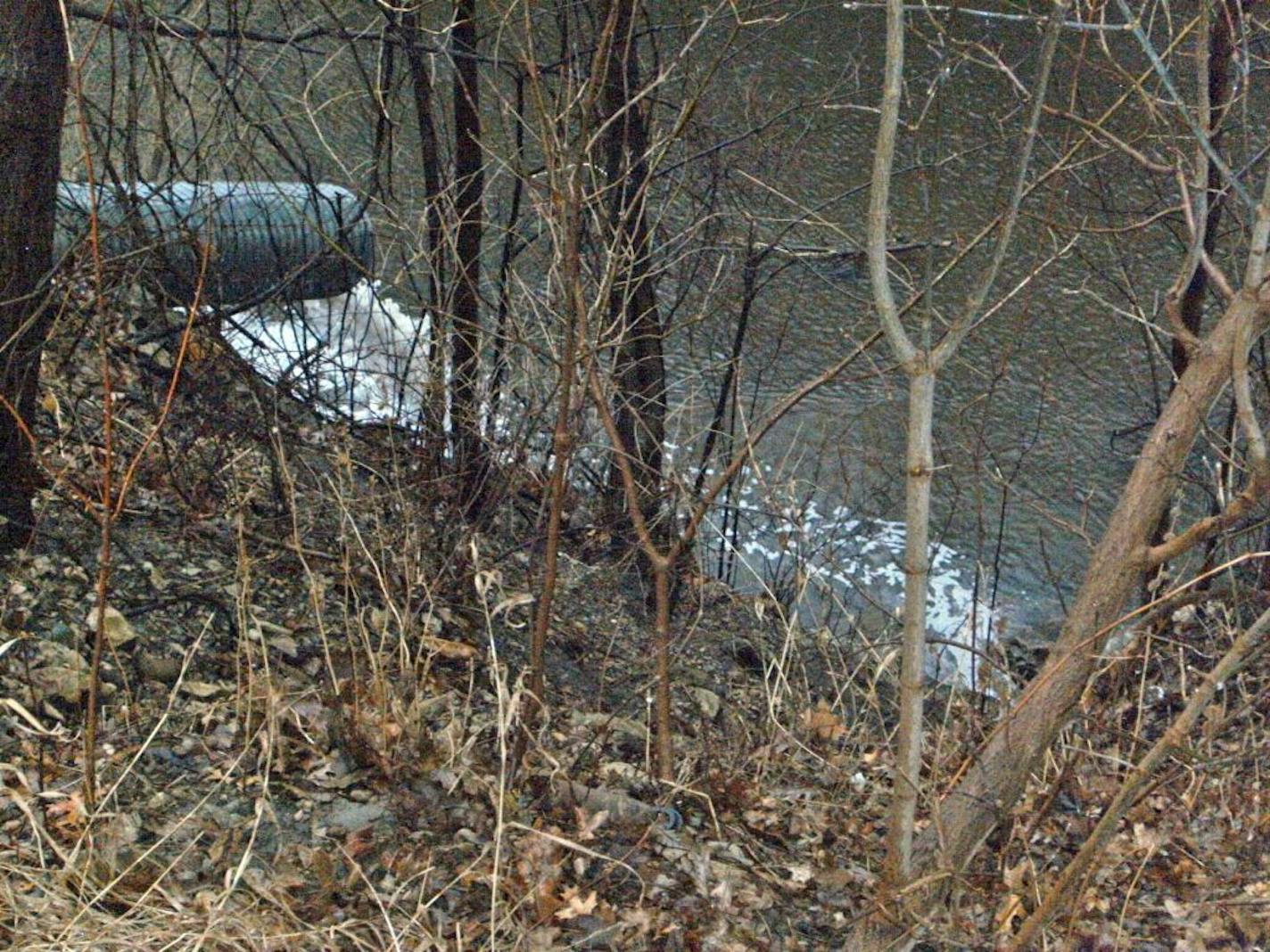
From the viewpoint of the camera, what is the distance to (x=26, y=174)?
11.7 ft

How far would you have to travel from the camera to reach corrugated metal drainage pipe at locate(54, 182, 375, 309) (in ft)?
14.2

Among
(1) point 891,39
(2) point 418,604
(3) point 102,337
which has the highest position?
(1) point 891,39

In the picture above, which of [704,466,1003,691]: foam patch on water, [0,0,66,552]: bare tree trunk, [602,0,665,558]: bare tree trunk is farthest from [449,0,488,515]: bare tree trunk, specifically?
[704,466,1003,691]: foam patch on water

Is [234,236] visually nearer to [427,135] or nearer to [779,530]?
[427,135]

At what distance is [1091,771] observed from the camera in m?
4.85

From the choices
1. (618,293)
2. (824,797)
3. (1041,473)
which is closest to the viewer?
(824,797)

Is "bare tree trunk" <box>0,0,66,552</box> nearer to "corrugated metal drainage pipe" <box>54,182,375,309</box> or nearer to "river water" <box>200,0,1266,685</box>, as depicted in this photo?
"corrugated metal drainage pipe" <box>54,182,375,309</box>

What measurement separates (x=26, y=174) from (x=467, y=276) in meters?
1.54

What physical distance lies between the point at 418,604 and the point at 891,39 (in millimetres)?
2400

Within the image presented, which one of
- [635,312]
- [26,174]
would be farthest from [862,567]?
[26,174]

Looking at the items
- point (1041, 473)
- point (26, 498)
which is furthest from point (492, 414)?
point (1041, 473)

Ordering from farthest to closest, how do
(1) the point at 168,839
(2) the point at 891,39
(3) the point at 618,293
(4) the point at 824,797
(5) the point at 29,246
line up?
(3) the point at 618,293 < (4) the point at 824,797 < (5) the point at 29,246 < (1) the point at 168,839 < (2) the point at 891,39

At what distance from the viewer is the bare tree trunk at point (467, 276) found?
4742 millimetres

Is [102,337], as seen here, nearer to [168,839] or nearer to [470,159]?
[168,839]
